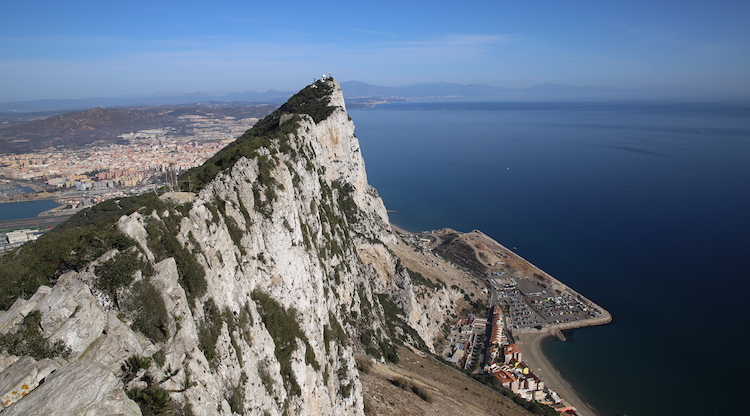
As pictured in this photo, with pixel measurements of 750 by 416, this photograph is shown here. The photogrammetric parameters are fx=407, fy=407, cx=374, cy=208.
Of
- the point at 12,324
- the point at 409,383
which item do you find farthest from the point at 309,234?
the point at 12,324

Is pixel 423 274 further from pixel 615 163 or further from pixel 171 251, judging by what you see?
pixel 615 163

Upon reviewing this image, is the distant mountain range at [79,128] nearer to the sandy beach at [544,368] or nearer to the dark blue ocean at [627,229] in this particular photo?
the dark blue ocean at [627,229]

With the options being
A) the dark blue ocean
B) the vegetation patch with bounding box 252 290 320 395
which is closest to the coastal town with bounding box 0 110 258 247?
the vegetation patch with bounding box 252 290 320 395

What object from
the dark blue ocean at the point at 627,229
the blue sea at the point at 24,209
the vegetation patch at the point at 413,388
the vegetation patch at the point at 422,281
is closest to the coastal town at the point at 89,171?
the blue sea at the point at 24,209

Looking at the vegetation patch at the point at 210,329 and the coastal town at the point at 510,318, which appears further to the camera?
the coastal town at the point at 510,318

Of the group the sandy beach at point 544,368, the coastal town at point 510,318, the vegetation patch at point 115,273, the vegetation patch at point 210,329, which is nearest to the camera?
the vegetation patch at point 115,273
